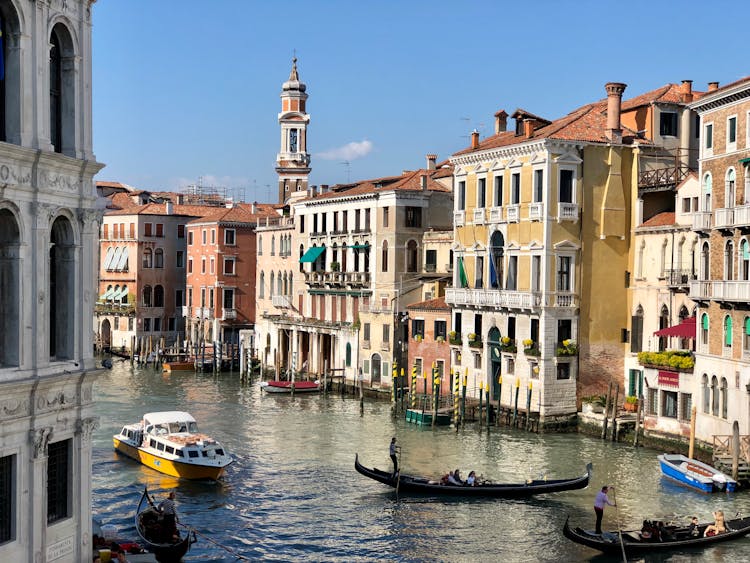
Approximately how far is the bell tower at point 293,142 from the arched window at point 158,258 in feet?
29.8

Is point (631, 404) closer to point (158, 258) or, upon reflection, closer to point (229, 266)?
point (229, 266)

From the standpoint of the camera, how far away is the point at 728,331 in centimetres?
2461

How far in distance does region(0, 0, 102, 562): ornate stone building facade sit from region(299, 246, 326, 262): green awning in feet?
107

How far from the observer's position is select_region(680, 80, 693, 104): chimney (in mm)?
31955

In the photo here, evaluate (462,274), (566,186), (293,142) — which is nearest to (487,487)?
(566,186)

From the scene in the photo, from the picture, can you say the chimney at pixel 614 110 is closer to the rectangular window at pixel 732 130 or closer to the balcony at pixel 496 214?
the balcony at pixel 496 214

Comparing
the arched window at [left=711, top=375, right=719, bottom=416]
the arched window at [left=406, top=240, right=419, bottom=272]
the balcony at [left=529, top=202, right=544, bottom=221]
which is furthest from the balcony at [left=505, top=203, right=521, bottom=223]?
the arched window at [left=711, top=375, right=719, bottom=416]

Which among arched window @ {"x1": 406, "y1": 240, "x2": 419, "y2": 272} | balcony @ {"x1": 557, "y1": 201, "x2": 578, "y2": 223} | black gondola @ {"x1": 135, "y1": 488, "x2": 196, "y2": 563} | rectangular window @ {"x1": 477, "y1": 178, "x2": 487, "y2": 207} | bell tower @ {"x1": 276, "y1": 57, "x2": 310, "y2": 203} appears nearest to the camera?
black gondola @ {"x1": 135, "y1": 488, "x2": 196, "y2": 563}

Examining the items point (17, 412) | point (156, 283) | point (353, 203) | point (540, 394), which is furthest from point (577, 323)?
point (156, 283)

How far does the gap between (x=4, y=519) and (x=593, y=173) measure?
2278cm

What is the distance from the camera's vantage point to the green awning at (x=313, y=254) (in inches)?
1761

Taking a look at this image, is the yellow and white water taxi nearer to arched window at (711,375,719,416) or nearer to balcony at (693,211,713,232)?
arched window at (711,375,719,416)

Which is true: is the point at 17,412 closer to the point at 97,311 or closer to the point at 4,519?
the point at 4,519

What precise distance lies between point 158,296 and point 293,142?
12790 mm
